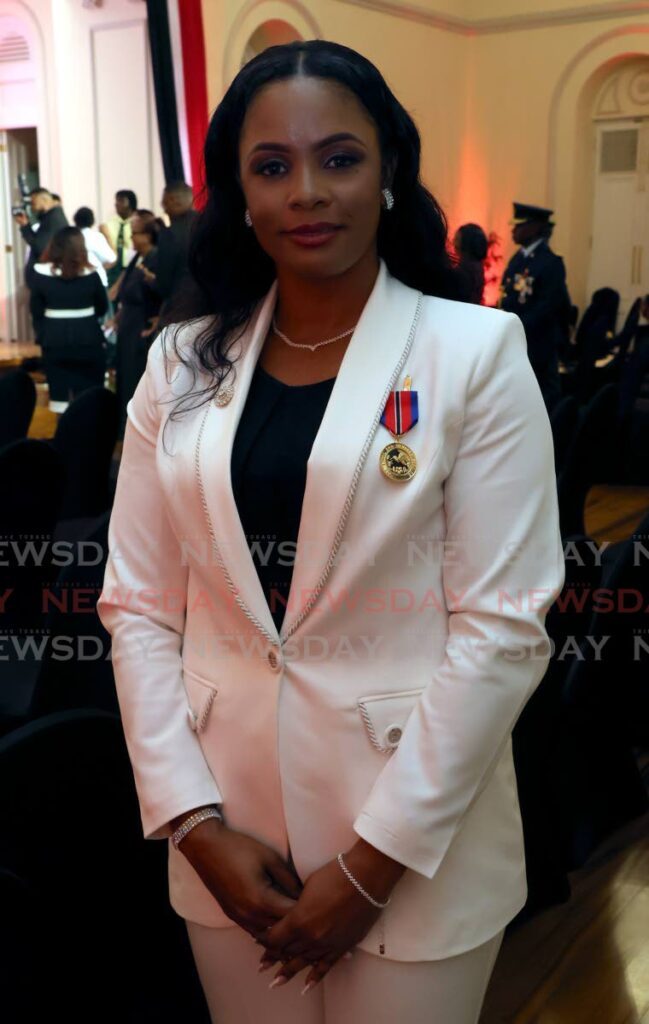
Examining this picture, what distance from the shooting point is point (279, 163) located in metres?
1.18

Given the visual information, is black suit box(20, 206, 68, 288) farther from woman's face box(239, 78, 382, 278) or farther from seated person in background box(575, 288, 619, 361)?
woman's face box(239, 78, 382, 278)

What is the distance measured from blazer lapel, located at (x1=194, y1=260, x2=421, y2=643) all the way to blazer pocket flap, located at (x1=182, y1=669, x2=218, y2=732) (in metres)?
0.11

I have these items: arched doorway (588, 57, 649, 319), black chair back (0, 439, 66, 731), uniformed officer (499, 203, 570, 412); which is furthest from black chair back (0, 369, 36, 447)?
arched doorway (588, 57, 649, 319)

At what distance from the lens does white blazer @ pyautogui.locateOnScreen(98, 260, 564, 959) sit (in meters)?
1.13

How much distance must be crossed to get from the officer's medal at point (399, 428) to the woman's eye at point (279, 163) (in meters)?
0.23

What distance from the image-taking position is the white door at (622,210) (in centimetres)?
1150

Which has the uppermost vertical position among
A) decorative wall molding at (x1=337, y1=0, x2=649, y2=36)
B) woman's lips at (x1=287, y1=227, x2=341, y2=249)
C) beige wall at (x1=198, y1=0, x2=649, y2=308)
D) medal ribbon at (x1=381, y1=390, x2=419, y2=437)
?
decorative wall molding at (x1=337, y1=0, x2=649, y2=36)

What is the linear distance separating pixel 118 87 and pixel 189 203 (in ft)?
10.6

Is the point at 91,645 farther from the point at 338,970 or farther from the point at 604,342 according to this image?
the point at 604,342

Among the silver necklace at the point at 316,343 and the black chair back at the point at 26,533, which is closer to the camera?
the silver necklace at the point at 316,343

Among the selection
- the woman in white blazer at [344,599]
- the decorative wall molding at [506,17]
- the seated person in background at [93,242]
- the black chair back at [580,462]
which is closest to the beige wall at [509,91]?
the decorative wall molding at [506,17]

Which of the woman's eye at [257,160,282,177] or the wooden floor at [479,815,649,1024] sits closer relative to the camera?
the woman's eye at [257,160,282,177]

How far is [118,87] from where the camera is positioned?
31.0ft

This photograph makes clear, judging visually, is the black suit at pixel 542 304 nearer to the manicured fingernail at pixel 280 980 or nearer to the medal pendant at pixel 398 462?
the medal pendant at pixel 398 462
